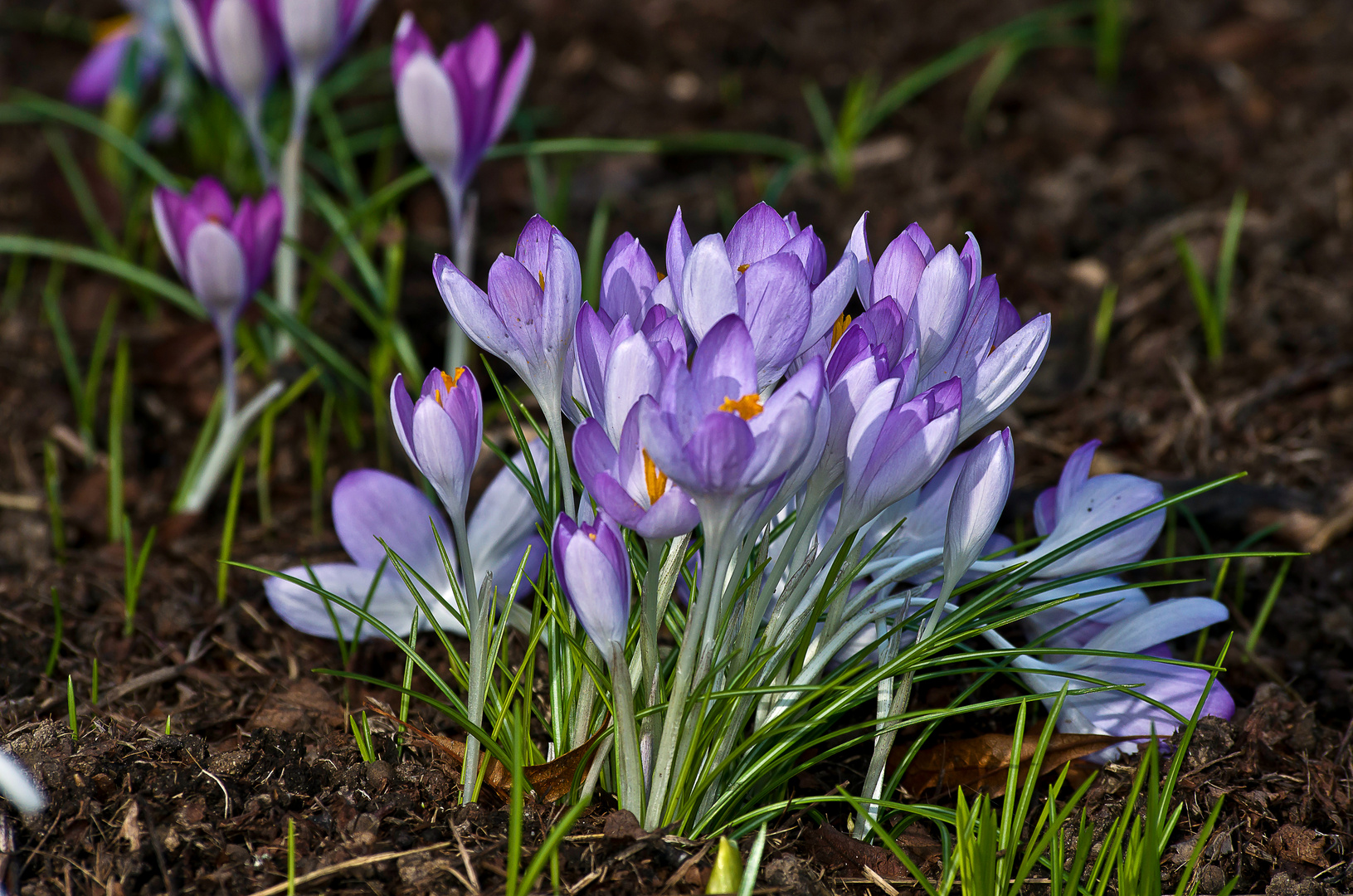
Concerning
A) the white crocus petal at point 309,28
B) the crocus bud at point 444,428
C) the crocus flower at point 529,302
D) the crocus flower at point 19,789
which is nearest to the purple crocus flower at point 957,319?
the crocus flower at point 529,302

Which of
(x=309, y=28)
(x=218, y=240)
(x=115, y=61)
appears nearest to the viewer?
(x=218, y=240)

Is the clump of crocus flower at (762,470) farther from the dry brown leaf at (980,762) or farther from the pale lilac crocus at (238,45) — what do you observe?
the pale lilac crocus at (238,45)

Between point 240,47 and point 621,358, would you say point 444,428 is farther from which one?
point 240,47

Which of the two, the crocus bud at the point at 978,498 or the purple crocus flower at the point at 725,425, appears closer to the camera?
the purple crocus flower at the point at 725,425

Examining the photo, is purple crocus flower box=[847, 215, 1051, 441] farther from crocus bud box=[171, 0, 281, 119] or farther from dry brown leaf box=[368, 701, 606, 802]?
crocus bud box=[171, 0, 281, 119]

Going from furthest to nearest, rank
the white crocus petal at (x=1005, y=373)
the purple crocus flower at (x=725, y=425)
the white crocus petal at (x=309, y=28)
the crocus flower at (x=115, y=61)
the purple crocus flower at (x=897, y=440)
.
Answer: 1. the crocus flower at (x=115, y=61)
2. the white crocus petal at (x=309, y=28)
3. the white crocus petal at (x=1005, y=373)
4. the purple crocus flower at (x=897, y=440)
5. the purple crocus flower at (x=725, y=425)

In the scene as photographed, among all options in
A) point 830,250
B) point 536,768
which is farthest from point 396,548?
point 830,250
